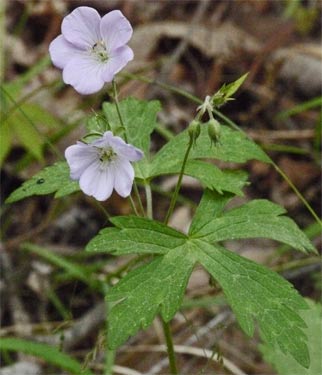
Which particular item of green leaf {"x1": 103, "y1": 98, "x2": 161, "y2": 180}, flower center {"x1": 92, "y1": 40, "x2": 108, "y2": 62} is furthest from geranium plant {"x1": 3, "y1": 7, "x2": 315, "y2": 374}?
green leaf {"x1": 103, "y1": 98, "x2": 161, "y2": 180}

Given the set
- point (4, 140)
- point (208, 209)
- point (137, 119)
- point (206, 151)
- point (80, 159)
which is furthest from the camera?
point (4, 140)

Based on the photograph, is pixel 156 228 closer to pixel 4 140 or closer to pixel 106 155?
pixel 106 155

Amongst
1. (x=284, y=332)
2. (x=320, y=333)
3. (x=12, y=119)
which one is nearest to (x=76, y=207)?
(x=12, y=119)

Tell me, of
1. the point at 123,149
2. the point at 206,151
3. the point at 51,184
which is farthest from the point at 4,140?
the point at 123,149

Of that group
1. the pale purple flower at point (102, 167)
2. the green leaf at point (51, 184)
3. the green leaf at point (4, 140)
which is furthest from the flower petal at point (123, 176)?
the green leaf at point (4, 140)

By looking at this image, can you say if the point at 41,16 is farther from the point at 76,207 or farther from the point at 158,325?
the point at 158,325

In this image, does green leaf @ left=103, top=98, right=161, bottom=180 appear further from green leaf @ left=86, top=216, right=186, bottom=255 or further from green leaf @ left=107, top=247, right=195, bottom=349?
green leaf @ left=107, top=247, right=195, bottom=349
